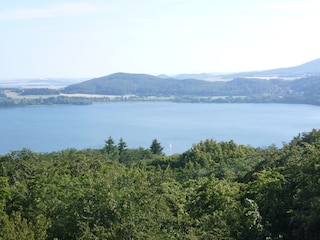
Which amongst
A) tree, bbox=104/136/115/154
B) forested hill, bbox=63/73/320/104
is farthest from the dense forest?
forested hill, bbox=63/73/320/104

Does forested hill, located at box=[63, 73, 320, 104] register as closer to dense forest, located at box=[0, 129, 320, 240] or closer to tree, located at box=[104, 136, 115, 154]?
tree, located at box=[104, 136, 115, 154]

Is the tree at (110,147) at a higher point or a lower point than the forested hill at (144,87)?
lower

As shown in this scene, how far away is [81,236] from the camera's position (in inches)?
260

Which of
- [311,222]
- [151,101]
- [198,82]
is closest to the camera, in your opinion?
[311,222]

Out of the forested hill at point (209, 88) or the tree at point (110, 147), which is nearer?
the tree at point (110, 147)

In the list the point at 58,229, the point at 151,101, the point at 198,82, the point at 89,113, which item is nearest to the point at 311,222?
the point at 58,229

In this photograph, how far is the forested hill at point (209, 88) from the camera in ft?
313

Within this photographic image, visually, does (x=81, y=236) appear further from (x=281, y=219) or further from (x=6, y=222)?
(x=281, y=219)

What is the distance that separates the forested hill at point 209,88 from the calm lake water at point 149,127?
18.3m

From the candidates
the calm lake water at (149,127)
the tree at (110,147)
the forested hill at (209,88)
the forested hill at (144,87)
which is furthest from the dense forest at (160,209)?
the forested hill at (144,87)

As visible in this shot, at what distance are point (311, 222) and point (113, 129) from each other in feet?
160

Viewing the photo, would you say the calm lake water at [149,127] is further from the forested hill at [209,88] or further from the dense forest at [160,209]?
the dense forest at [160,209]

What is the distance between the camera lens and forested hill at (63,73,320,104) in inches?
3756

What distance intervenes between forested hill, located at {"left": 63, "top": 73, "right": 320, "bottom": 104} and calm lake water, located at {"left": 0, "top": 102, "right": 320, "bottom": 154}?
60.1 ft
